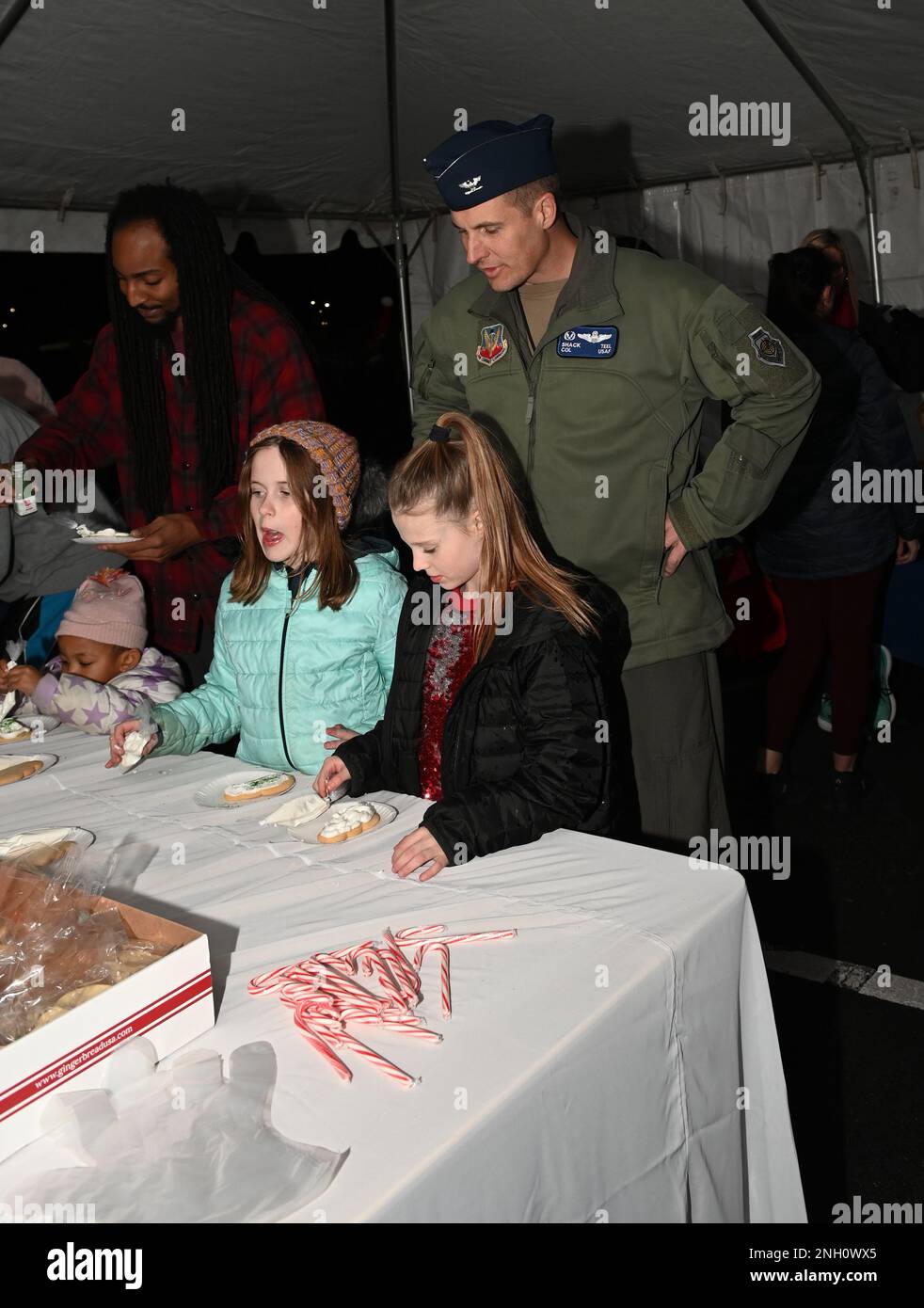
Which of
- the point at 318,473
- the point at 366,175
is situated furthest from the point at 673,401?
the point at 366,175

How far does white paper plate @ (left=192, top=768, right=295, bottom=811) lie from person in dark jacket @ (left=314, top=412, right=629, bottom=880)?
100 mm

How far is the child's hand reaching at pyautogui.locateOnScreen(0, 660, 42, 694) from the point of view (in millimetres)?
2457

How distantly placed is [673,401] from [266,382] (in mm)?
1024

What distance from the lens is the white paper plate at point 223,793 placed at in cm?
171

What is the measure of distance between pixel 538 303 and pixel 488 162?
31 centimetres

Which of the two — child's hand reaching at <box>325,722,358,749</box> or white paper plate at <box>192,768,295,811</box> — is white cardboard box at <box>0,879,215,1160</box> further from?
child's hand reaching at <box>325,722,358,749</box>

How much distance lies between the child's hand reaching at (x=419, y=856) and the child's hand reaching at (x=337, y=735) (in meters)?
0.53

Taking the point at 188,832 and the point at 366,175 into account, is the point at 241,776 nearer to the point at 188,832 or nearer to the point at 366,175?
the point at 188,832

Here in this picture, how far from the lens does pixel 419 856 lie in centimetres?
141

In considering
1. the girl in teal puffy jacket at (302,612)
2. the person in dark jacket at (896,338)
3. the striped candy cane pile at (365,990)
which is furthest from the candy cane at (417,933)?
the person in dark jacket at (896,338)

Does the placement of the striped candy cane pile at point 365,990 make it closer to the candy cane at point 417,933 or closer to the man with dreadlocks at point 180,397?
the candy cane at point 417,933

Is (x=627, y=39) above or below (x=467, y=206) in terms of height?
above

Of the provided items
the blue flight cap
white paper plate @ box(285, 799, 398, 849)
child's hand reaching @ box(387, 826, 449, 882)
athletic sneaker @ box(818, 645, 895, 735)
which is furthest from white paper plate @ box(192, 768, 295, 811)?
athletic sneaker @ box(818, 645, 895, 735)

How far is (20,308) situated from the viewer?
13.5 ft
